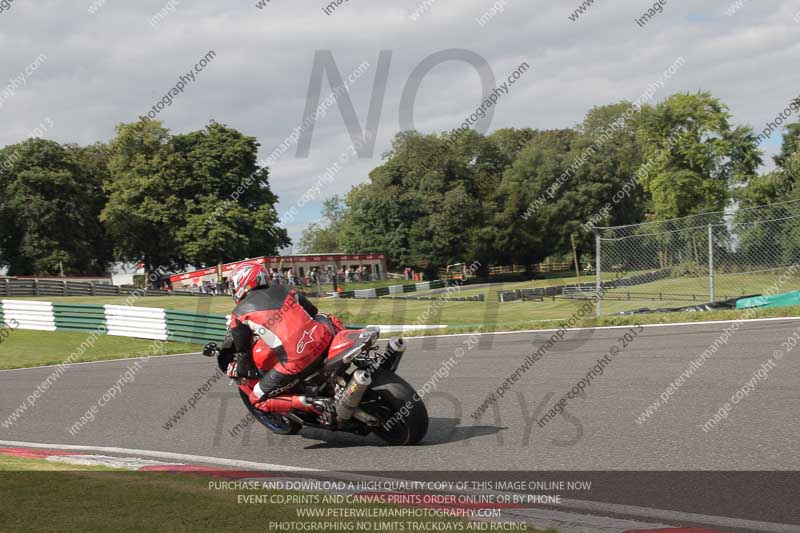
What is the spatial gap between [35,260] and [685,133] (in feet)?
161

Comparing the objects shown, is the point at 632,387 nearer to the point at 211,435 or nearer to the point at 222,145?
the point at 211,435

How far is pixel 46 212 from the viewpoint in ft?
206

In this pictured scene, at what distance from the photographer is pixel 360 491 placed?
5.62 metres

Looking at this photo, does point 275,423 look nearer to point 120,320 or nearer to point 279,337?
point 279,337

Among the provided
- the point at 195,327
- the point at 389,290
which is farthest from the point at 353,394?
the point at 389,290

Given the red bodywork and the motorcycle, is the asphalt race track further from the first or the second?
the red bodywork

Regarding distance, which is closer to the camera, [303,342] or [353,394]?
[353,394]

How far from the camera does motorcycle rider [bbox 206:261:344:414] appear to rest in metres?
7.36

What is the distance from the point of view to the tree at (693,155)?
59.9m

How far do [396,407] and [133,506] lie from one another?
272cm

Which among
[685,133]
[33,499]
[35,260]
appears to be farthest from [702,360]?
[35,260]

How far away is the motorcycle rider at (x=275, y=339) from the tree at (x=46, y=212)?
2296 inches

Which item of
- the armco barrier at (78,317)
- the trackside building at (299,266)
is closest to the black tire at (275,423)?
the armco barrier at (78,317)

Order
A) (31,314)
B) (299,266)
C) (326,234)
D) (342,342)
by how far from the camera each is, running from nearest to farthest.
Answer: (342,342) → (31,314) → (299,266) → (326,234)
